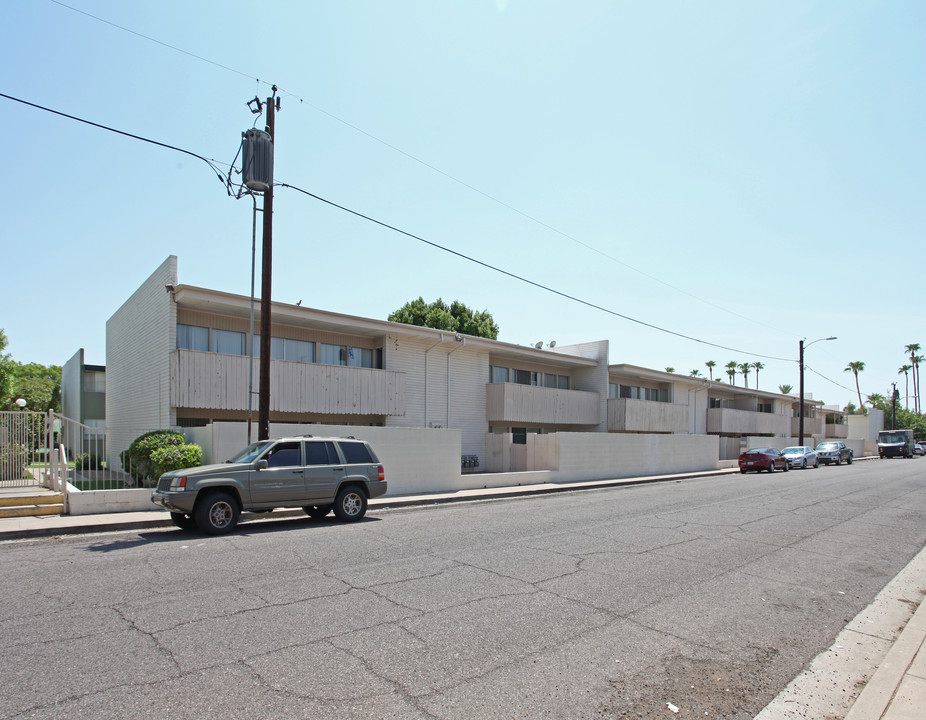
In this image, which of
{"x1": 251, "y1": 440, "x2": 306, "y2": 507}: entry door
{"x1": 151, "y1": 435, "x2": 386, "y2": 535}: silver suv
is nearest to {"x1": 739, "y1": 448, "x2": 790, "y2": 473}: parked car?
{"x1": 151, "y1": 435, "x2": 386, "y2": 535}: silver suv

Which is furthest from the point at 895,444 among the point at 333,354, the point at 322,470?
the point at 322,470

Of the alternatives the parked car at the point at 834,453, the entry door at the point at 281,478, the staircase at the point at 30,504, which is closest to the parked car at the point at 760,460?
the parked car at the point at 834,453

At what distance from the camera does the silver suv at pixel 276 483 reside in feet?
36.9

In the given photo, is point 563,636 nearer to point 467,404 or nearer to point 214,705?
point 214,705

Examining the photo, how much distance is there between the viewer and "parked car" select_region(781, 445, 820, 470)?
38.3m

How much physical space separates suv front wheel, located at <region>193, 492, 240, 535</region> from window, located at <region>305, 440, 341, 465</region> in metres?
1.73

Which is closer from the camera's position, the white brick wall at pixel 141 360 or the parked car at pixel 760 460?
the white brick wall at pixel 141 360

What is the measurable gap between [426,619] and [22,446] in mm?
12442

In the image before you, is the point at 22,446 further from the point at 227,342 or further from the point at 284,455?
the point at 227,342

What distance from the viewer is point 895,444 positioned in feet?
186

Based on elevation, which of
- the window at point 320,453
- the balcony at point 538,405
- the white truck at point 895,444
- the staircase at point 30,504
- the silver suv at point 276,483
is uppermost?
the balcony at point 538,405

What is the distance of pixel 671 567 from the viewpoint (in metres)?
8.77

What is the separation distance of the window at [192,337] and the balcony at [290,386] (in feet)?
4.57

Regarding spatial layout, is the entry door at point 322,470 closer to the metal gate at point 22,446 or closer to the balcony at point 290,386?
the metal gate at point 22,446
